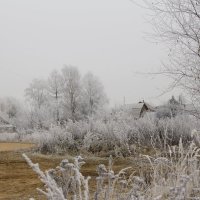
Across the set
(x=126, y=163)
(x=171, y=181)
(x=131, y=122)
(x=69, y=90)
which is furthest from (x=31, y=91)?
(x=171, y=181)

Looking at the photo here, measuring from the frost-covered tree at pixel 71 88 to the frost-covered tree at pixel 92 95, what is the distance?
1199 mm

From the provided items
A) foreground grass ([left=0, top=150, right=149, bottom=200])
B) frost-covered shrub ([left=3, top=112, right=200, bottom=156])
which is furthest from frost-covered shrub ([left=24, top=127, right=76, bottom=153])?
foreground grass ([left=0, top=150, right=149, bottom=200])

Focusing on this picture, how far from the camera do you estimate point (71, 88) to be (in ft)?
215

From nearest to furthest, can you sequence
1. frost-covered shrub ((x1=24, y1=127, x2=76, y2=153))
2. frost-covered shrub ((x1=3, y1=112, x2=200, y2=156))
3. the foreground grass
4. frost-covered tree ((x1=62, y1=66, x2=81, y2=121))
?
1. the foreground grass
2. frost-covered shrub ((x1=3, y1=112, x2=200, y2=156))
3. frost-covered shrub ((x1=24, y1=127, x2=76, y2=153))
4. frost-covered tree ((x1=62, y1=66, x2=81, y2=121))

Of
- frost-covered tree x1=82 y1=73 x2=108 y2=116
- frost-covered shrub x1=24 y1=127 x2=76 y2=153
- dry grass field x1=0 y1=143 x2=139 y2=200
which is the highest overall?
frost-covered tree x1=82 y1=73 x2=108 y2=116

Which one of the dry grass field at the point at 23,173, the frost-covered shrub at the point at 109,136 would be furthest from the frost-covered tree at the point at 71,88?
the dry grass field at the point at 23,173

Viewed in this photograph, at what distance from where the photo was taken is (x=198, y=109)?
10500mm

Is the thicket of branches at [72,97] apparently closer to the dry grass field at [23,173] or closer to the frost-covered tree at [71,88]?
the frost-covered tree at [71,88]

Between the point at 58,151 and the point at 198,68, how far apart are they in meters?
6.94

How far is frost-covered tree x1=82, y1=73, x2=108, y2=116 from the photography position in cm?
6525

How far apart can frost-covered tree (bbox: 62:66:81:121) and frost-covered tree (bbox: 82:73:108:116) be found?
1.20m

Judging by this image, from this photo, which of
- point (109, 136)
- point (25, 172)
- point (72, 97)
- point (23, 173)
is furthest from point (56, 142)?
point (72, 97)

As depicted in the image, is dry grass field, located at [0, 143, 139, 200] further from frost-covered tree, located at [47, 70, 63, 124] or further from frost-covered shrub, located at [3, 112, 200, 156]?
frost-covered tree, located at [47, 70, 63, 124]

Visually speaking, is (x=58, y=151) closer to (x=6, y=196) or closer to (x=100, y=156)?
(x=100, y=156)
